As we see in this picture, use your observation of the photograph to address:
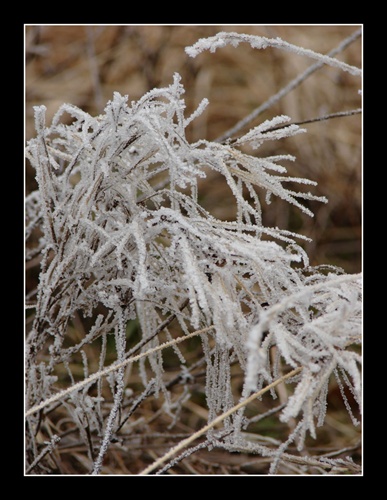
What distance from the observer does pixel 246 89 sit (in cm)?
194

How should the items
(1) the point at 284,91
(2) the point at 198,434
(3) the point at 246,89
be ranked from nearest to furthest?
(2) the point at 198,434
(1) the point at 284,91
(3) the point at 246,89

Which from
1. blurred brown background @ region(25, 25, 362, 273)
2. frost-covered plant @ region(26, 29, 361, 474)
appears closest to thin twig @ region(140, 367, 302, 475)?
frost-covered plant @ region(26, 29, 361, 474)

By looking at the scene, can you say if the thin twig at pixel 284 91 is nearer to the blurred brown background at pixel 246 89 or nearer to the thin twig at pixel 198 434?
the thin twig at pixel 198 434

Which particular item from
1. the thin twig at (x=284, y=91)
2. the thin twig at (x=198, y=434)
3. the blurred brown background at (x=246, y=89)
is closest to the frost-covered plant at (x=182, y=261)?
the thin twig at (x=198, y=434)

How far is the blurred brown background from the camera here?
1707 millimetres

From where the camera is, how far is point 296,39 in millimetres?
1890

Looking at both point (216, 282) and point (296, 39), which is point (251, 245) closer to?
point (216, 282)

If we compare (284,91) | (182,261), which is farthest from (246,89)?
(182,261)

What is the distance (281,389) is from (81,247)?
0.69 metres

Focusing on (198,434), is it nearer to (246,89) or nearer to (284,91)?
(284,91)

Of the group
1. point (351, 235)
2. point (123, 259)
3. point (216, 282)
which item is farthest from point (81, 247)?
point (351, 235)

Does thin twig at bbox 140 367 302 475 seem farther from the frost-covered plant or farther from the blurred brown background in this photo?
the blurred brown background

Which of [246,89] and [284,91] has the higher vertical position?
[246,89]

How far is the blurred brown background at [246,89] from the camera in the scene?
1707 mm
